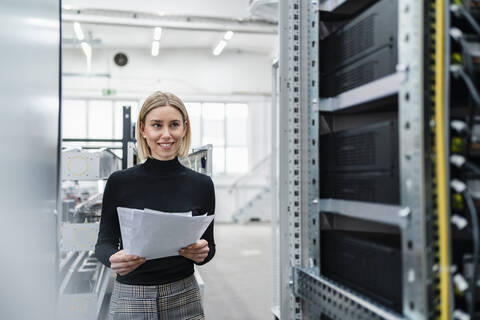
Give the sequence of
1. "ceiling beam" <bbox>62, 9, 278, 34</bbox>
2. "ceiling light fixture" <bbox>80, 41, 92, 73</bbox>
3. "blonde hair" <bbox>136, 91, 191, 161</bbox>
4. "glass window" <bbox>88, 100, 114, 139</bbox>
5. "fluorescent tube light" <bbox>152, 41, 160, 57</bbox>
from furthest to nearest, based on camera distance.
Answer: "glass window" <bbox>88, 100, 114, 139</bbox>
"fluorescent tube light" <bbox>152, 41, 160, 57</bbox>
"ceiling light fixture" <bbox>80, 41, 92, 73</bbox>
"ceiling beam" <bbox>62, 9, 278, 34</bbox>
"blonde hair" <bbox>136, 91, 191, 161</bbox>

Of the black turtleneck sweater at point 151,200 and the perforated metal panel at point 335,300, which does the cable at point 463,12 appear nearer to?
the perforated metal panel at point 335,300

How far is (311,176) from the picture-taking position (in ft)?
3.48

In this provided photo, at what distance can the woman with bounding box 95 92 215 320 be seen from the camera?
1.10 metres

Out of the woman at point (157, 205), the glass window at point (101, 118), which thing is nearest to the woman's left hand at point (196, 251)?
the woman at point (157, 205)

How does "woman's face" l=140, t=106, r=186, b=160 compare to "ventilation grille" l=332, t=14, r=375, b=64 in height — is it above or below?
below

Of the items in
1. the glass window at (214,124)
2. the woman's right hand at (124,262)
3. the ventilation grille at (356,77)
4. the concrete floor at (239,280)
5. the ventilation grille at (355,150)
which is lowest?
the concrete floor at (239,280)

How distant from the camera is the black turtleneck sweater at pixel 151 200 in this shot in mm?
1115

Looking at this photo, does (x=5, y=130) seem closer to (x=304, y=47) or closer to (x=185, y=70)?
(x=304, y=47)

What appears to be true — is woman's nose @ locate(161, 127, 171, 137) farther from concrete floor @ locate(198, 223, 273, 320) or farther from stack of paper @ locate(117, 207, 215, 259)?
concrete floor @ locate(198, 223, 273, 320)

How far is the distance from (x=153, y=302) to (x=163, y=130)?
A: 46cm

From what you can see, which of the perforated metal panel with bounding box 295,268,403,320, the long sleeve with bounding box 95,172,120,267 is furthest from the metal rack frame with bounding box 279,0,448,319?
the long sleeve with bounding box 95,172,120,267

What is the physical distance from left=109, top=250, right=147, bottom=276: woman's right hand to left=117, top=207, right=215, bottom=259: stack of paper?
0.13ft

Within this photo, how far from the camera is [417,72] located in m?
0.68

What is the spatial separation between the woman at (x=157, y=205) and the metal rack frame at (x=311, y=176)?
26 centimetres
